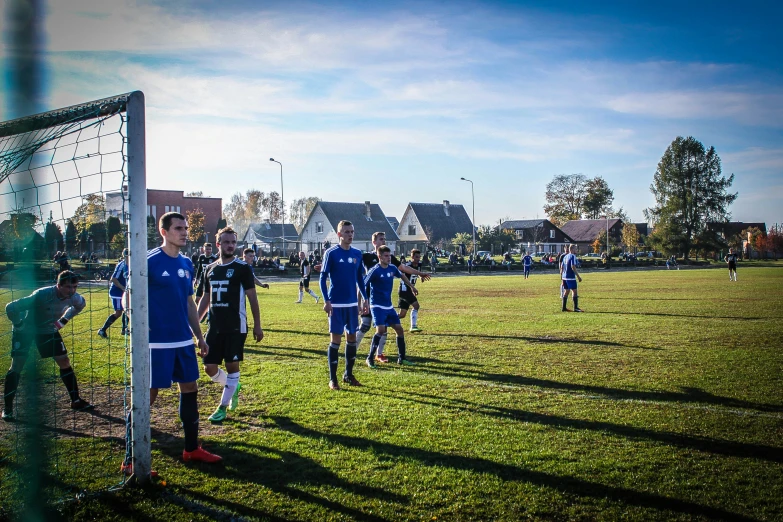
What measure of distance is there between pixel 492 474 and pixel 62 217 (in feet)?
16.9

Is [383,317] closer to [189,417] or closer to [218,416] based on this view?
[218,416]

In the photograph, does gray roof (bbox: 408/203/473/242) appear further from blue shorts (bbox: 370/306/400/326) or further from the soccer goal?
the soccer goal

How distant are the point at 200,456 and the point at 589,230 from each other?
100 metres

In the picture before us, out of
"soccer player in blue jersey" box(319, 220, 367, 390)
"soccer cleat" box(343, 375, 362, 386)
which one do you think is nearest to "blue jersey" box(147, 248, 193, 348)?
"soccer player in blue jersey" box(319, 220, 367, 390)

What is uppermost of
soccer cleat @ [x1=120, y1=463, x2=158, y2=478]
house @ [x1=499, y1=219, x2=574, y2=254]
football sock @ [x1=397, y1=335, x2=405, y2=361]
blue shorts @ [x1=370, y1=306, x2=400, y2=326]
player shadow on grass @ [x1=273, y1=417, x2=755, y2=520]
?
house @ [x1=499, y1=219, x2=574, y2=254]

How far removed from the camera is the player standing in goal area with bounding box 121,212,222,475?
492cm

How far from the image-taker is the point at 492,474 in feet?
15.5

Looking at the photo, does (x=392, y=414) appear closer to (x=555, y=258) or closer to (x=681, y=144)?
(x=555, y=258)

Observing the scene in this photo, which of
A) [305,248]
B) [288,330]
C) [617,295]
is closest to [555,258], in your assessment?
[305,248]

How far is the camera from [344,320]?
8023 mm

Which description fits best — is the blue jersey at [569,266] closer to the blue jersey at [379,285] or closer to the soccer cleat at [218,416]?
the blue jersey at [379,285]

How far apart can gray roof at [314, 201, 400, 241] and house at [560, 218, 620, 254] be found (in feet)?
134

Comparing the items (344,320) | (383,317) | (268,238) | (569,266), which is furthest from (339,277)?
(268,238)

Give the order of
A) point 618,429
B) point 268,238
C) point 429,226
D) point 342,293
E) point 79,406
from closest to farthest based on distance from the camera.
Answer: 1. point 618,429
2. point 79,406
3. point 342,293
4. point 429,226
5. point 268,238
